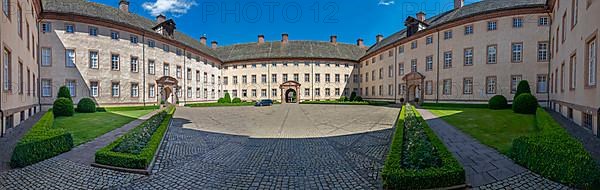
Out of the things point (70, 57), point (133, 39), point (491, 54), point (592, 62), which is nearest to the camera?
point (592, 62)

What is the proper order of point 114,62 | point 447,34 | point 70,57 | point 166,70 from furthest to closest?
point 166,70 → point 447,34 → point 114,62 → point 70,57

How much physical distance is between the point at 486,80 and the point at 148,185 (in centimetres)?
2836

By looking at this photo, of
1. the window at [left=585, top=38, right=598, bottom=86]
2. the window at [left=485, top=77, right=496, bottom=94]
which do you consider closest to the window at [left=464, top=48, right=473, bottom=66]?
the window at [left=485, top=77, right=496, bottom=94]

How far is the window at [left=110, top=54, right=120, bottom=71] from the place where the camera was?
87.0ft

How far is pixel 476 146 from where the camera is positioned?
828 cm

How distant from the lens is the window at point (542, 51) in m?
21.8

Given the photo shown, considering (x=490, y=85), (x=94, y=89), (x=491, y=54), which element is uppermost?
(x=491, y=54)

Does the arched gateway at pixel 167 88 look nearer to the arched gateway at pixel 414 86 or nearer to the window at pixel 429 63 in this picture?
the arched gateway at pixel 414 86

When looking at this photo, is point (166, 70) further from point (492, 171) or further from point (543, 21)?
point (543, 21)

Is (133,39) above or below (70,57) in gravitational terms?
above

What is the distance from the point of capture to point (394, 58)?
1375 inches

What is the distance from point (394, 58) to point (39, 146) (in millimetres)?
34822

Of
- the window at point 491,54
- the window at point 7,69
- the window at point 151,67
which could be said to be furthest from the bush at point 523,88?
the window at point 151,67

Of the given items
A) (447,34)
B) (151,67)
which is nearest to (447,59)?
(447,34)
